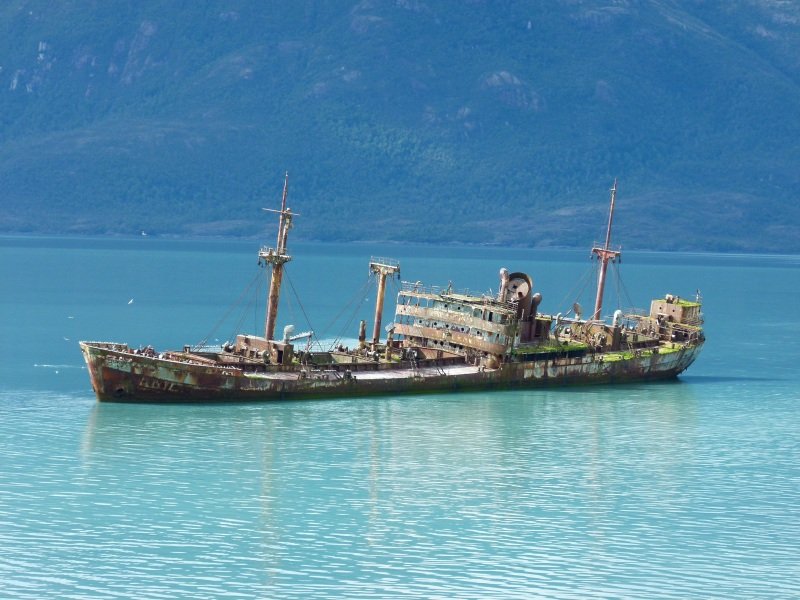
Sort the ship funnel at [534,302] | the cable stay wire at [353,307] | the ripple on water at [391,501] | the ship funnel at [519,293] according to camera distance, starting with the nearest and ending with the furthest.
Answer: the ripple on water at [391,501]
the ship funnel at [519,293]
the ship funnel at [534,302]
the cable stay wire at [353,307]

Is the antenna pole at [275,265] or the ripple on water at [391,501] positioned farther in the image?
the antenna pole at [275,265]

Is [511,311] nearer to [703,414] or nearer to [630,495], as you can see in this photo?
[703,414]

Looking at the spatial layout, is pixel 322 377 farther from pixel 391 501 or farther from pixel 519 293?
pixel 391 501

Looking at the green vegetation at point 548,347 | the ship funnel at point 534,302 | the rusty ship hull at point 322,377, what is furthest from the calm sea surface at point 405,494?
the ship funnel at point 534,302

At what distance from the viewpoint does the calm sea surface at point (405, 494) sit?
1893 inches

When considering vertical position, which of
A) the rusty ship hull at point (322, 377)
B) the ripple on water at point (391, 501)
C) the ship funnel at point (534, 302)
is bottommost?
the ripple on water at point (391, 501)

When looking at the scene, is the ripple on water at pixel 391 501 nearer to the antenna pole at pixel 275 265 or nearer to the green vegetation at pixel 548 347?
the antenna pole at pixel 275 265

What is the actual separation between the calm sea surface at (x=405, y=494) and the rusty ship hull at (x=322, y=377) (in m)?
0.76

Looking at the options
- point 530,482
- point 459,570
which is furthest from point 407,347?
point 459,570

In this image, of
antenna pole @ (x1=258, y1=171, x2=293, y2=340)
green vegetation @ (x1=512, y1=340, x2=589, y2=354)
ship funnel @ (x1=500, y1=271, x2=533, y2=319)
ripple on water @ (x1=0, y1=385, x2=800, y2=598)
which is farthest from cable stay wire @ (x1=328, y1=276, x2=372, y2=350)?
ripple on water @ (x1=0, y1=385, x2=800, y2=598)

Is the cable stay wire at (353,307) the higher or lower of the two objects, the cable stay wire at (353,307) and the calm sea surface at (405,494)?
the higher

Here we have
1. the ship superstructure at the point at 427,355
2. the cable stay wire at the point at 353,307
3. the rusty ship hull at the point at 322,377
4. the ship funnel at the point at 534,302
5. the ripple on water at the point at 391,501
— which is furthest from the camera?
the cable stay wire at the point at 353,307

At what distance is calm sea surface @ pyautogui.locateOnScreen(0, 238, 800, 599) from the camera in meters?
48.1

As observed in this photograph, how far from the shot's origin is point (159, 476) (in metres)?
59.6
